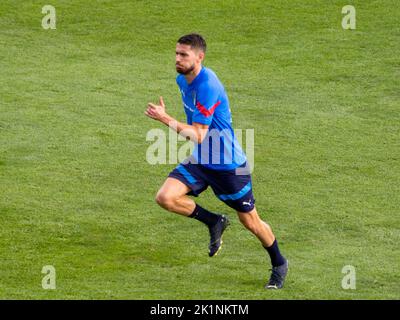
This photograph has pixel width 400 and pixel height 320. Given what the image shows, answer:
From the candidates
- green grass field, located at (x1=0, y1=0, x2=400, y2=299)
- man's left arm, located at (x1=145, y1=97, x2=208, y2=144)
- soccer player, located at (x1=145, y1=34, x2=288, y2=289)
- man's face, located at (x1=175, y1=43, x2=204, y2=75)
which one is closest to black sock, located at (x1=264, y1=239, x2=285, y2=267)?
soccer player, located at (x1=145, y1=34, x2=288, y2=289)

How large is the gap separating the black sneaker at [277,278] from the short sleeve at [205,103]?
5.55ft

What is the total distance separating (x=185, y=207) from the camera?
11.5 metres

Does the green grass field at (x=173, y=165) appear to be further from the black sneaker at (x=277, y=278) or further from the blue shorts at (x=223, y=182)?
the blue shorts at (x=223, y=182)

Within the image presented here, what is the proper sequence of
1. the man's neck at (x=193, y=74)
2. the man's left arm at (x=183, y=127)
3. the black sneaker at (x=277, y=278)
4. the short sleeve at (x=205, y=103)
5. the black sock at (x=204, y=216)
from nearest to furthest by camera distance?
the man's left arm at (x=183, y=127) → the short sleeve at (x=205, y=103) → the man's neck at (x=193, y=74) → the black sneaker at (x=277, y=278) → the black sock at (x=204, y=216)

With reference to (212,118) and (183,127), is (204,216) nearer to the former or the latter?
(212,118)

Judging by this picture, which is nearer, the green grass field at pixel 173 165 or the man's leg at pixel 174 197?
the man's leg at pixel 174 197

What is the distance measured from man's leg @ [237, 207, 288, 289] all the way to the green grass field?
0.13 metres

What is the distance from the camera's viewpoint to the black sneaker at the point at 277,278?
36.9ft

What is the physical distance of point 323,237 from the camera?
1264cm

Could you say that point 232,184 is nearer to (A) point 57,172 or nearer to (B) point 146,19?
(A) point 57,172

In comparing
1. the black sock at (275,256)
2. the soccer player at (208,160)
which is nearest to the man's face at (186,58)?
the soccer player at (208,160)

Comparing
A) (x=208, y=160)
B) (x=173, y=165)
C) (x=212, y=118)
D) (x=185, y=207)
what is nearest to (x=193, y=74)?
(x=212, y=118)

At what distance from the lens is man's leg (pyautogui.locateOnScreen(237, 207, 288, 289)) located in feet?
37.0

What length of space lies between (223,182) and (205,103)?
36.8 inches
